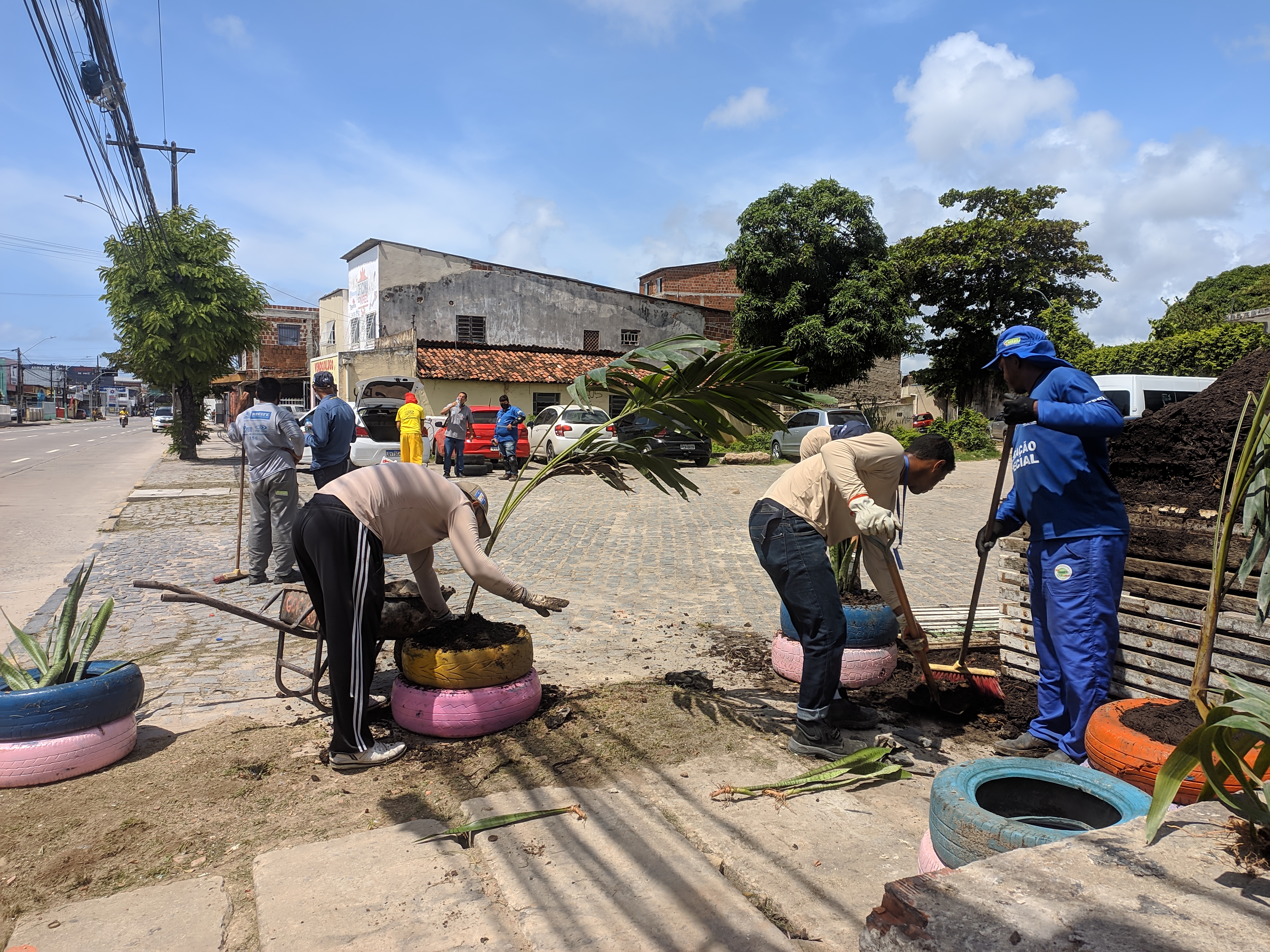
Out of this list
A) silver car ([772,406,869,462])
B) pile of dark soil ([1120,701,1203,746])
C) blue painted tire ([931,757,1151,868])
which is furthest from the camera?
silver car ([772,406,869,462])

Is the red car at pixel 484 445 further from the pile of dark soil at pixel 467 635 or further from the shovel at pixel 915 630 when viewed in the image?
the shovel at pixel 915 630

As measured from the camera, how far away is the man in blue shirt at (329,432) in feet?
24.7

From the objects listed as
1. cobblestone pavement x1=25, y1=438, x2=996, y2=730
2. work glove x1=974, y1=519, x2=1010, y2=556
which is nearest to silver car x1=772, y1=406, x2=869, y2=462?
cobblestone pavement x1=25, y1=438, x2=996, y2=730

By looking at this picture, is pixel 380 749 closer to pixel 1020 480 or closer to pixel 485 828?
pixel 485 828

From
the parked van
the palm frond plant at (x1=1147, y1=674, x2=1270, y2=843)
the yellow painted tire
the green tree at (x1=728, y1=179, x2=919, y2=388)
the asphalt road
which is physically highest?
the green tree at (x1=728, y1=179, x2=919, y2=388)

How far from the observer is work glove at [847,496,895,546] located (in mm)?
3414

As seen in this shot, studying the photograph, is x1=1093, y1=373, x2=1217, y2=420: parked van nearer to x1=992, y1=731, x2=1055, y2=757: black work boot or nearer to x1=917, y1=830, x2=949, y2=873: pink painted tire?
x1=992, y1=731, x2=1055, y2=757: black work boot

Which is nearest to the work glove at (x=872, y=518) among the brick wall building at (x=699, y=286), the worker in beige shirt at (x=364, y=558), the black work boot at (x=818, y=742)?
→ the black work boot at (x=818, y=742)

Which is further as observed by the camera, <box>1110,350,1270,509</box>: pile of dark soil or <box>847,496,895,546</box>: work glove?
<box>1110,350,1270,509</box>: pile of dark soil

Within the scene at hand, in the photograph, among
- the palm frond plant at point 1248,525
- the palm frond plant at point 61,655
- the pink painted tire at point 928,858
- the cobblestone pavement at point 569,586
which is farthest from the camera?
the cobblestone pavement at point 569,586

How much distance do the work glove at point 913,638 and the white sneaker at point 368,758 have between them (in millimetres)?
2687

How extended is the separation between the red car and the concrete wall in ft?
44.7

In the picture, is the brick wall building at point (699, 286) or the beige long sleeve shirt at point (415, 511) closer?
the beige long sleeve shirt at point (415, 511)

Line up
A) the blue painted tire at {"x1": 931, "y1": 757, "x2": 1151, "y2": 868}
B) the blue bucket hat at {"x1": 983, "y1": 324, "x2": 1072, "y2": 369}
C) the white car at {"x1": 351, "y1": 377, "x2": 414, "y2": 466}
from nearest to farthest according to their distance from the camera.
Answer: the blue painted tire at {"x1": 931, "y1": 757, "x2": 1151, "y2": 868} → the blue bucket hat at {"x1": 983, "y1": 324, "x2": 1072, "y2": 369} → the white car at {"x1": 351, "y1": 377, "x2": 414, "y2": 466}
